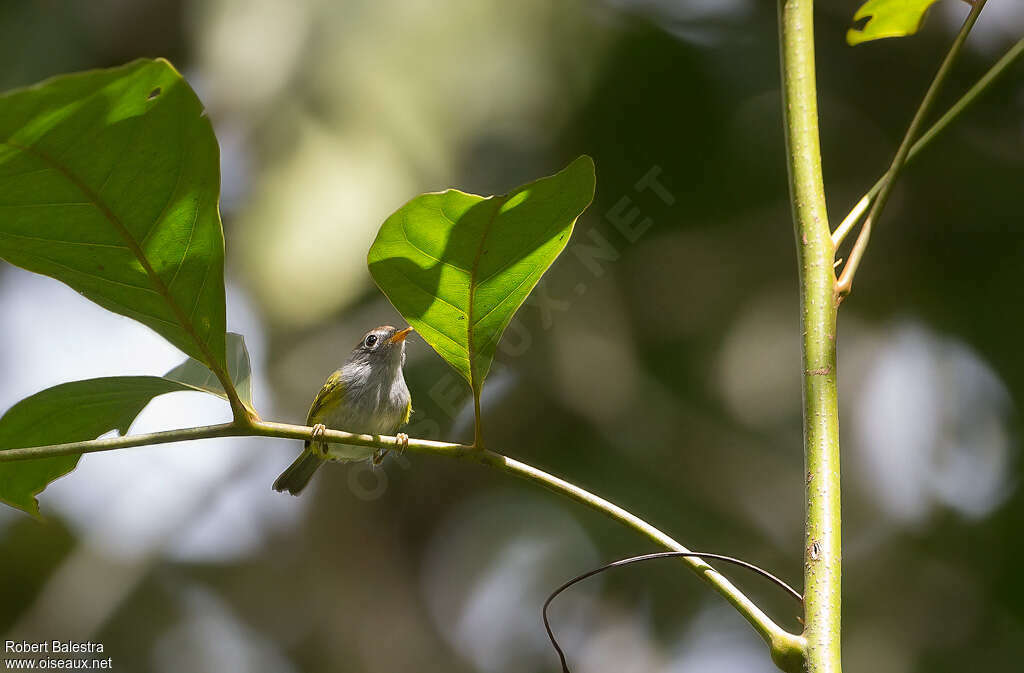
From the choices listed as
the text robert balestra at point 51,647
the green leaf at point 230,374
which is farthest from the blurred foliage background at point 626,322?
the green leaf at point 230,374

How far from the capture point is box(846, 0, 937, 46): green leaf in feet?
5.22

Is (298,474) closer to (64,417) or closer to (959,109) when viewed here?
(64,417)

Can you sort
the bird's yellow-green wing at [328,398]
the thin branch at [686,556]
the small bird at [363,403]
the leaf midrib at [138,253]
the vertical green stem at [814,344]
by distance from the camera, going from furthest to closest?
the bird's yellow-green wing at [328,398], the small bird at [363,403], the leaf midrib at [138,253], the thin branch at [686,556], the vertical green stem at [814,344]

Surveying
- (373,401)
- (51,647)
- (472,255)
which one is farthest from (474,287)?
(51,647)

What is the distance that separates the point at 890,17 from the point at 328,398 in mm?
3183

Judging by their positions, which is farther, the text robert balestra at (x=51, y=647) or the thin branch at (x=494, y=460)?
the text robert balestra at (x=51, y=647)

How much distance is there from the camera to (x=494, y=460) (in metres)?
1.21

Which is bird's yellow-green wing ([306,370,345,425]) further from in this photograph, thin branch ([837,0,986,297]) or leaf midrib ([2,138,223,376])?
thin branch ([837,0,986,297])

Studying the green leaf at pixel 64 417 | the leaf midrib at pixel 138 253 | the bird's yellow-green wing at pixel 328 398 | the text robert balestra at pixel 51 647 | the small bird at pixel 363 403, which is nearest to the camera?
the leaf midrib at pixel 138 253

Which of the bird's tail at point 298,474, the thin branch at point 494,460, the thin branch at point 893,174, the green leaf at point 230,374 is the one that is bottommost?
the bird's tail at point 298,474

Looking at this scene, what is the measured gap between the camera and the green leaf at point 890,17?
1592 mm

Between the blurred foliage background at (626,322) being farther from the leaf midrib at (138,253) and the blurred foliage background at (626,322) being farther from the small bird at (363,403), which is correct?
the leaf midrib at (138,253)

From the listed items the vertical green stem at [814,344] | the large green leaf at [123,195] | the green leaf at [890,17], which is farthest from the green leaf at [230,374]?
the green leaf at [890,17]

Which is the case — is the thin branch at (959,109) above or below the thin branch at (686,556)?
above
